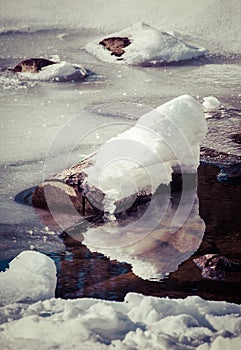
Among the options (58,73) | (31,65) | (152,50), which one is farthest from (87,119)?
(152,50)

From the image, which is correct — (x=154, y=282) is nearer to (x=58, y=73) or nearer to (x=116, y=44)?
(x=58, y=73)

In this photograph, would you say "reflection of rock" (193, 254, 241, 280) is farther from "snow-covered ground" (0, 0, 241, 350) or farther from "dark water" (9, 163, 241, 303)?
"snow-covered ground" (0, 0, 241, 350)

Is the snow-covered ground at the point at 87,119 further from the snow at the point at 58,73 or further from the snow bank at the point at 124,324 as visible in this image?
the snow at the point at 58,73

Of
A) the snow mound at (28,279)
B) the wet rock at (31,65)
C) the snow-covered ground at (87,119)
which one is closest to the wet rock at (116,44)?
the snow-covered ground at (87,119)

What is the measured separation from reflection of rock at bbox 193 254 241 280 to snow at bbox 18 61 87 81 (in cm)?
310

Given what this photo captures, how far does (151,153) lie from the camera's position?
4.03m

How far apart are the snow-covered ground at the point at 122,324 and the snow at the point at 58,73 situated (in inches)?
134

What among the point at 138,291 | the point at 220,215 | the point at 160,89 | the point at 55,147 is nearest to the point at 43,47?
the point at 160,89

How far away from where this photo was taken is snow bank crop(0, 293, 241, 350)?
258 centimetres

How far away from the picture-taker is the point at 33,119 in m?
5.17

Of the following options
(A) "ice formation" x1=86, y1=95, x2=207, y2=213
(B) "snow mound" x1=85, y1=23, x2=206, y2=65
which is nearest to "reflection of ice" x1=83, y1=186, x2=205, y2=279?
(A) "ice formation" x1=86, y1=95, x2=207, y2=213

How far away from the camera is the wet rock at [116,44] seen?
22.0 ft

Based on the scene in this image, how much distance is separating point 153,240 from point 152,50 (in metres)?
3.32

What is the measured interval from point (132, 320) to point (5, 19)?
5.74 meters
